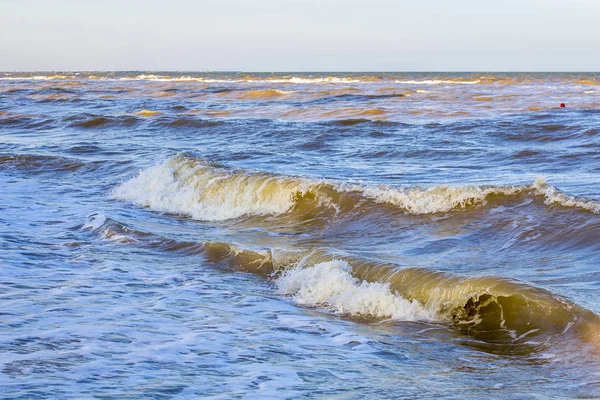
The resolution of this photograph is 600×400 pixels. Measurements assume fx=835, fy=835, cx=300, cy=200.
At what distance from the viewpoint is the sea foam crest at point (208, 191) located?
39.4 ft

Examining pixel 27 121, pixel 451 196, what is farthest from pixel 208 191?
pixel 27 121

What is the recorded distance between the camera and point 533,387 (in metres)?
4.78

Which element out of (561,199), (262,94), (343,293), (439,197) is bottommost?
(343,293)

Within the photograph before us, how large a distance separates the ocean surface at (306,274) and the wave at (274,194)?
4 centimetres

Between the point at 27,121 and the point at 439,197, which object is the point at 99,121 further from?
the point at 439,197

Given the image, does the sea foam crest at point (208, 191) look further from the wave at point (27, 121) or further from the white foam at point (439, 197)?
the wave at point (27, 121)

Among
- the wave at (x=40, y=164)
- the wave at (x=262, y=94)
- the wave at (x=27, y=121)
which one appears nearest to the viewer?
the wave at (x=40, y=164)

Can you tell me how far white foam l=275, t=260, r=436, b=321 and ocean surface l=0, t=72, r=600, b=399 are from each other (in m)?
0.02

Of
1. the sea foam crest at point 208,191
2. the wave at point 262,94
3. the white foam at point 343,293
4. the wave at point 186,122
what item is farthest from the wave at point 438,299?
the wave at point 262,94

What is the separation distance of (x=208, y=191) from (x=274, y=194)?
4.63 feet

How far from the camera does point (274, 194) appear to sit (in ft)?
40.1

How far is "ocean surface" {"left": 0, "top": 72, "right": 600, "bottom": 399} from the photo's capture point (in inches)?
195

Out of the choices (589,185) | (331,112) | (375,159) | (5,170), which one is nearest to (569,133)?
(375,159)

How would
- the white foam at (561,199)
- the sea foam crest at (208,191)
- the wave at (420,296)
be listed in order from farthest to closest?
the sea foam crest at (208,191) < the white foam at (561,199) < the wave at (420,296)
